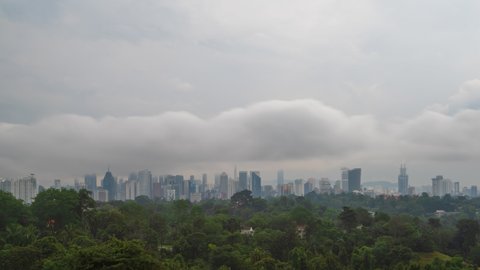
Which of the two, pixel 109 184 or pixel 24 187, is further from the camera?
pixel 109 184

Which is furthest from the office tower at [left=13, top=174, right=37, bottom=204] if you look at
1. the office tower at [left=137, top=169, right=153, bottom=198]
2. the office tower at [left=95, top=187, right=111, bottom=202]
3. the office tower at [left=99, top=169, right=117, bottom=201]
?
the office tower at [left=137, top=169, right=153, bottom=198]

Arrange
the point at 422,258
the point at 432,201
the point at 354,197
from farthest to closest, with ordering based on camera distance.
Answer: the point at 354,197 < the point at 432,201 < the point at 422,258

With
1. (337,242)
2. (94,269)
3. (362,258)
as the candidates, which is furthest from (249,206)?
(94,269)

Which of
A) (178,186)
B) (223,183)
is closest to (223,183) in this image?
(223,183)

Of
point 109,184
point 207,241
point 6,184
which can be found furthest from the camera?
point 109,184

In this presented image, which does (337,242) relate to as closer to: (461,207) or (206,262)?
(206,262)

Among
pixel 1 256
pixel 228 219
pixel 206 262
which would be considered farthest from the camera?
pixel 228 219

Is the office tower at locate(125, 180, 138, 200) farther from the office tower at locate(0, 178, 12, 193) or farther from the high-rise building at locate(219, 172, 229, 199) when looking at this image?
the office tower at locate(0, 178, 12, 193)

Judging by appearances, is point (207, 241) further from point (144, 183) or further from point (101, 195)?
point (144, 183)
